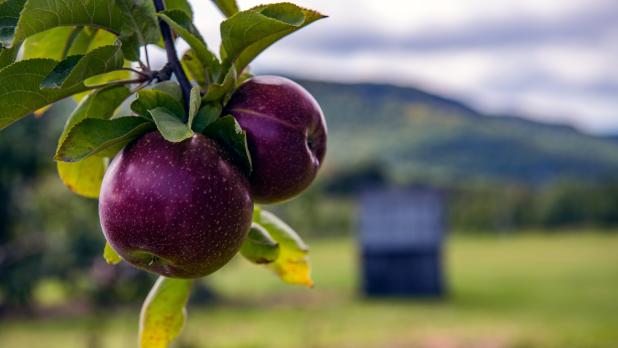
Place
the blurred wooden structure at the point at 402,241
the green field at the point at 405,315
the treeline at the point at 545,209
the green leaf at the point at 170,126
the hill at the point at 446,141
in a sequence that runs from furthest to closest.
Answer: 1. the hill at the point at 446,141
2. the treeline at the point at 545,209
3. the blurred wooden structure at the point at 402,241
4. the green field at the point at 405,315
5. the green leaf at the point at 170,126

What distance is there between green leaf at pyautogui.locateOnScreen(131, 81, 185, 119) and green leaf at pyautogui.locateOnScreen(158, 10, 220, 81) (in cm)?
4

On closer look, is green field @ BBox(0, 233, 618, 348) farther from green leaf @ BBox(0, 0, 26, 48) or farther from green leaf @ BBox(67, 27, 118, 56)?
green leaf @ BBox(0, 0, 26, 48)

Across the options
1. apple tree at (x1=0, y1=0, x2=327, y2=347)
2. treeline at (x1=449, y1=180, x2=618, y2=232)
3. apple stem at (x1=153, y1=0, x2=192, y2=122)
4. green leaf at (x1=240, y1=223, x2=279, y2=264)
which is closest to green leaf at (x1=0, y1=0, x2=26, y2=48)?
apple tree at (x1=0, y1=0, x2=327, y2=347)

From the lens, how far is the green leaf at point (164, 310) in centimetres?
68

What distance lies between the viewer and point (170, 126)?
1.60ft

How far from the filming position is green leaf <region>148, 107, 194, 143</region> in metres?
0.47

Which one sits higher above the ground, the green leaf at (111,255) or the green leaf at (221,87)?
the green leaf at (221,87)

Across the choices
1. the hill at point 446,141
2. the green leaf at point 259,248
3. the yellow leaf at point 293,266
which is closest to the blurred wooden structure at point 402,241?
the yellow leaf at point 293,266

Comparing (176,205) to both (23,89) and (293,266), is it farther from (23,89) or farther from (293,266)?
→ (293,266)

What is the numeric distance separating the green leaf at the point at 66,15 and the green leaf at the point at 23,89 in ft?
0.07

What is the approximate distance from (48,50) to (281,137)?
240mm

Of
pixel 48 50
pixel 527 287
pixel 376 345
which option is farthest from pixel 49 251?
pixel 48 50

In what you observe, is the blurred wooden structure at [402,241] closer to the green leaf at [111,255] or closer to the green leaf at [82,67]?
the green leaf at [111,255]

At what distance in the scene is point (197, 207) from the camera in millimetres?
523
